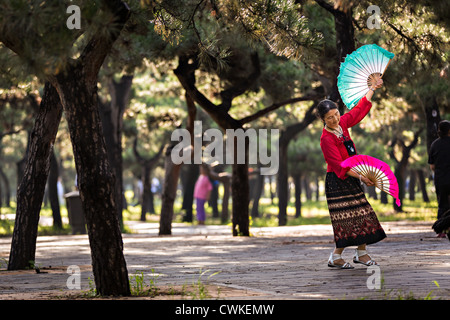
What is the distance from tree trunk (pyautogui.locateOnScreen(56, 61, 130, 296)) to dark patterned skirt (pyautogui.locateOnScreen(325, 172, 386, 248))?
114 inches

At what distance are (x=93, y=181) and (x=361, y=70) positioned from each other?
12.3ft

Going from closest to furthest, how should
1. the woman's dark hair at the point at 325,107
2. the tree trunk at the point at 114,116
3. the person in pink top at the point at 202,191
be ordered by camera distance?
the woman's dark hair at the point at 325,107, the tree trunk at the point at 114,116, the person in pink top at the point at 202,191

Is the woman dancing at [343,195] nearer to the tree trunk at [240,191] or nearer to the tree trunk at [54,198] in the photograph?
the tree trunk at [240,191]

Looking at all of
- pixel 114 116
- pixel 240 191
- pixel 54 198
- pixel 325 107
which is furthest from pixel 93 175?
pixel 54 198

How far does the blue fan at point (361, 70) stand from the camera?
28.5 ft

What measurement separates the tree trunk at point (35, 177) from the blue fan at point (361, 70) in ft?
12.4

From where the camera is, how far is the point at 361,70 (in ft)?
29.2

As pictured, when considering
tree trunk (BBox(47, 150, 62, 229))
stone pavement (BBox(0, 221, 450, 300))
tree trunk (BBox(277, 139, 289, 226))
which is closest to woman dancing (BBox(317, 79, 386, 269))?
stone pavement (BBox(0, 221, 450, 300))

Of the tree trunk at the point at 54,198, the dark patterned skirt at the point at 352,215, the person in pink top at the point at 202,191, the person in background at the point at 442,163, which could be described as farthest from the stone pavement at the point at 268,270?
the person in pink top at the point at 202,191

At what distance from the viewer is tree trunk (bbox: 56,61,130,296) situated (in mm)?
6715

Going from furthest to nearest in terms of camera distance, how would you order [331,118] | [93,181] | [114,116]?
[114,116] → [331,118] → [93,181]

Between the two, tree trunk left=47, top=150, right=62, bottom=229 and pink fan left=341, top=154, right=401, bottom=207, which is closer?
pink fan left=341, top=154, right=401, bottom=207

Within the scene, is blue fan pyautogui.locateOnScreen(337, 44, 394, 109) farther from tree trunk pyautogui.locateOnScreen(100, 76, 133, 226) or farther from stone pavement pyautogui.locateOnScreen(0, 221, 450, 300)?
tree trunk pyautogui.locateOnScreen(100, 76, 133, 226)

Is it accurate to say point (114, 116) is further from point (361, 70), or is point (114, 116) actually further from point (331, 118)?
point (331, 118)
